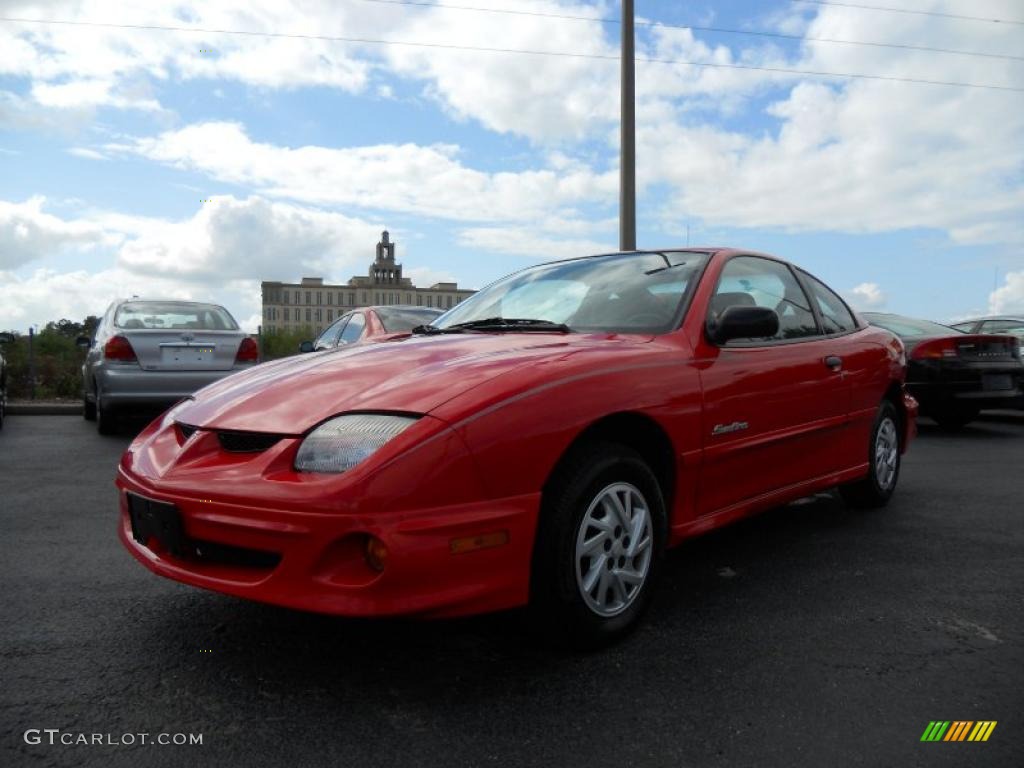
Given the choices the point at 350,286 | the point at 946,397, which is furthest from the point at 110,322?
the point at 350,286

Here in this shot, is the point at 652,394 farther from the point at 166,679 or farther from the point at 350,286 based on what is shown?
the point at 350,286

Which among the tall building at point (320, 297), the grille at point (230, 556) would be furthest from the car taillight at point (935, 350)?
the tall building at point (320, 297)

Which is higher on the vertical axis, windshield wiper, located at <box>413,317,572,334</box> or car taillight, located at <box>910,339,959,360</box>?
windshield wiper, located at <box>413,317,572,334</box>

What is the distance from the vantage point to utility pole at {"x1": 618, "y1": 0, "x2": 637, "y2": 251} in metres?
10.8

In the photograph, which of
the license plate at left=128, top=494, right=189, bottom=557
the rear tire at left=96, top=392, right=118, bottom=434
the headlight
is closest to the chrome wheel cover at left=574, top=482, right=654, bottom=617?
the headlight

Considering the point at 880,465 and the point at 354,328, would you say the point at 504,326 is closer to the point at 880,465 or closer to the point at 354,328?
the point at 880,465

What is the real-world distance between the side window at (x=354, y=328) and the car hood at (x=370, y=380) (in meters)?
5.43

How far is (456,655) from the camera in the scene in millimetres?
2607

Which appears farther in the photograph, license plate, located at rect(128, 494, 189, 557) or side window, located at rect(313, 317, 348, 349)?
side window, located at rect(313, 317, 348, 349)

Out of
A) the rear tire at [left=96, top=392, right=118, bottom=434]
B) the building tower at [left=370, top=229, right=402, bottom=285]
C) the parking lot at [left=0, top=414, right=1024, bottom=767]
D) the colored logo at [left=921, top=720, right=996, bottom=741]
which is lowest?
the colored logo at [left=921, top=720, right=996, bottom=741]

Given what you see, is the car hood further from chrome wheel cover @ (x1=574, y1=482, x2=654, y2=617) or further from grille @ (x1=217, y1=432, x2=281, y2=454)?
chrome wheel cover @ (x1=574, y1=482, x2=654, y2=617)

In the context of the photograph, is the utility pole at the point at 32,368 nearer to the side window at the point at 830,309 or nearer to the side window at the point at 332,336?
the side window at the point at 332,336

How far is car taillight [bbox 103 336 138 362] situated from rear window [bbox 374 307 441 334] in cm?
236

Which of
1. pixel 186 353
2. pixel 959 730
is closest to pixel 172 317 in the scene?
pixel 186 353
